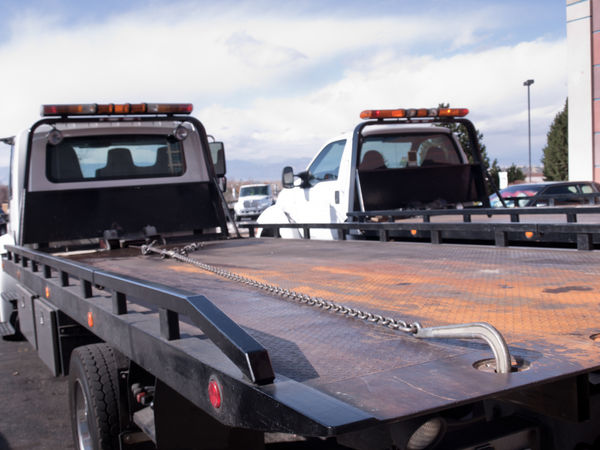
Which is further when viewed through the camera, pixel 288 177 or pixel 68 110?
pixel 288 177

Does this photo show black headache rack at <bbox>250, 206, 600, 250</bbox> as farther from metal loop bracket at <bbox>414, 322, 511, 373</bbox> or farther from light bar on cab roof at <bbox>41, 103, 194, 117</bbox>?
metal loop bracket at <bbox>414, 322, 511, 373</bbox>

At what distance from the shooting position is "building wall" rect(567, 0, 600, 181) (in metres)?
21.0

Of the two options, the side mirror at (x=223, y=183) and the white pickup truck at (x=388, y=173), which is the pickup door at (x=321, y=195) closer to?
the white pickup truck at (x=388, y=173)

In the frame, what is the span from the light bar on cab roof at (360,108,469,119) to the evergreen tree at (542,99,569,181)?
27187 mm

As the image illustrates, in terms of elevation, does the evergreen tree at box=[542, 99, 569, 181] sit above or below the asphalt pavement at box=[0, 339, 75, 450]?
above

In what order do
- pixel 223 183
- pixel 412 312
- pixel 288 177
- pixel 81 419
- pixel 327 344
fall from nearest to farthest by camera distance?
pixel 327 344
pixel 412 312
pixel 81 419
pixel 223 183
pixel 288 177

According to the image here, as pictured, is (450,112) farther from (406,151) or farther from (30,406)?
(30,406)

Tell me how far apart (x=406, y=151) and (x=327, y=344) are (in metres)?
6.01

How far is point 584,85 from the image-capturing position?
2134cm

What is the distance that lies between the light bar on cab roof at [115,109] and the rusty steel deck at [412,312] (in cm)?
194

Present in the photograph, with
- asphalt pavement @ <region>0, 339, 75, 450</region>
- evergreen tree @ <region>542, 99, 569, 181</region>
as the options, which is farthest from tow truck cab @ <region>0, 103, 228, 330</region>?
evergreen tree @ <region>542, 99, 569, 181</region>

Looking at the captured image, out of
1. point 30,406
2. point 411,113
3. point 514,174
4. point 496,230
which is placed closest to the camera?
point 496,230

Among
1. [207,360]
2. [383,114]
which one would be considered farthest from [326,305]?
[383,114]

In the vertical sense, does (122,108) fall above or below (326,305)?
above
